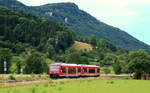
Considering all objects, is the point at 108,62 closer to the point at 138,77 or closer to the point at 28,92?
the point at 138,77

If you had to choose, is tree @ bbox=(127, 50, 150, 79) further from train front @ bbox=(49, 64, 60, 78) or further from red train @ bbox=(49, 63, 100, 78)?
train front @ bbox=(49, 64, 60, 78)

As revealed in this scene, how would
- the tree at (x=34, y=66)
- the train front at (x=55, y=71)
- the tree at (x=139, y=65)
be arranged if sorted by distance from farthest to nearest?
the tree at (x=34, y=66)
the tree at (x=139, y=65)
the train front at (x=55, y=71)

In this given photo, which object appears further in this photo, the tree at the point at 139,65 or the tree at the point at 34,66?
the tree at the point at 34,66

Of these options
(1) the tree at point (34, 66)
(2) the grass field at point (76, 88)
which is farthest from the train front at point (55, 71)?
(1) the tree at point (34, 66)

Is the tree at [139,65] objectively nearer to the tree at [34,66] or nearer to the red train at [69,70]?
the red train at [69,70]

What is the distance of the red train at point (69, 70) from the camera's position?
67812 mm

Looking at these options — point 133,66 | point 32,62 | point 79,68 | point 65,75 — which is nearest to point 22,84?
point 65,75

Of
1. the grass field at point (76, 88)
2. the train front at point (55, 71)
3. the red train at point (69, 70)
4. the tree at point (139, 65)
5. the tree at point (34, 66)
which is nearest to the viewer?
the grass field at point (76, 88)

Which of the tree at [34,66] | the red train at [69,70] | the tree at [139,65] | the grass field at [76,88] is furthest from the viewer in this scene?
the tree at [34,66]

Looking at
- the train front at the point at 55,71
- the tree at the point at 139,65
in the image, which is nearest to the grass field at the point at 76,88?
the train front at the point at 55,71

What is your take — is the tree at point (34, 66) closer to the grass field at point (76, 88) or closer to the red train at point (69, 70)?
the red train at point (69, 70)

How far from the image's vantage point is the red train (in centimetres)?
6781

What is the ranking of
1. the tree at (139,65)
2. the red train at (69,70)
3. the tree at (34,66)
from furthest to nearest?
the tree at (34,66) < the tree at (139,65) < the red train at (69,70)

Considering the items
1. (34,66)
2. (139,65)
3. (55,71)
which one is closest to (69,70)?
(55,71)
